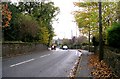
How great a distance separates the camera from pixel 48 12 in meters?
65.9

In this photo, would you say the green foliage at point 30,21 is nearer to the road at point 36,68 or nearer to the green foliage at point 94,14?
the green foliage at point 94,14

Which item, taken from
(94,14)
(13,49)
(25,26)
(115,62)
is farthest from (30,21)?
(115,62)

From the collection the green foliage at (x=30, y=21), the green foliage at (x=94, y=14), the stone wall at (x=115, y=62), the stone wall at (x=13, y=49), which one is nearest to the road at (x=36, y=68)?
the stone wall at (x=115, y=62)

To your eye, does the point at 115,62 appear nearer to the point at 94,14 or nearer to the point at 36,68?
the point at 36,68

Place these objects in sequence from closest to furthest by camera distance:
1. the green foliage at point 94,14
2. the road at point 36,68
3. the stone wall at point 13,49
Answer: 1. the road at point 36,68
2. the green foliage at point 94,14
3. the stone wall at point 13,49

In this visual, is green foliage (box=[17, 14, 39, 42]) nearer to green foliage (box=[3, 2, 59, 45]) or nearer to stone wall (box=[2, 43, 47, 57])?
green foliage (box=[3, 2, 59, 45])

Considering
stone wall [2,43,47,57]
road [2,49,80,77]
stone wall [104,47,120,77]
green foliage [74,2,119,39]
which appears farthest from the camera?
stone wall [2,43,47,57]

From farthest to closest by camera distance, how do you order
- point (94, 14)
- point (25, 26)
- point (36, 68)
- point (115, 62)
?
1. point (25, 26)
2. point (94, 14)
3. point (36, 68)
4. point (115, 62)

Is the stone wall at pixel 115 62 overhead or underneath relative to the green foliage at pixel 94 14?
underneath

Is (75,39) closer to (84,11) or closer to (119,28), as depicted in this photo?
(84,11)

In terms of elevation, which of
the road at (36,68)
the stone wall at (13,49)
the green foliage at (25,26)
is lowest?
the road at (36,68)

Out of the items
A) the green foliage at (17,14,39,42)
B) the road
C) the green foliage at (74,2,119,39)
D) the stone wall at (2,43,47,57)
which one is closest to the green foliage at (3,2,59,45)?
the green foliage at (17,14,39,42)

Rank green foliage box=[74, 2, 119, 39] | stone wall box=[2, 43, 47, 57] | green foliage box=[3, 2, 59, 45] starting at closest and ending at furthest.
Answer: green foliage box=[74, 2, 119, 39], stone wall box=[2, 43, 47, 57], green foliage box=[3, 2, 59, 45]

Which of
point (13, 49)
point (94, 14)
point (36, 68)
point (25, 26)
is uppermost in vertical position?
point (94, 14)
